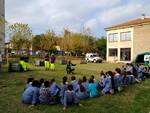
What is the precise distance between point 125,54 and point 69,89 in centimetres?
5674

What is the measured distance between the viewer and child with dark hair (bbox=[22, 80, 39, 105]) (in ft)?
49.5

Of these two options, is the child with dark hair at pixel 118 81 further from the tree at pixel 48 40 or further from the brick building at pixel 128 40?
the tree at pixel 48 40

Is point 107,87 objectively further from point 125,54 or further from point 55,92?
Answer: point 125,54

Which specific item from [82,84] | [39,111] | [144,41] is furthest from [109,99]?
[144,41]

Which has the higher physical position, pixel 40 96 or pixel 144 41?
pixel 144 41

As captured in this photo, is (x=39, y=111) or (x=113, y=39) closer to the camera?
(x=39, y=111)

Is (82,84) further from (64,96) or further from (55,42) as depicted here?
(55,42)

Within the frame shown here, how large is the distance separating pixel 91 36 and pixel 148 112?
269 ft

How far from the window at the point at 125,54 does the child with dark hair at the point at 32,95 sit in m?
54.8

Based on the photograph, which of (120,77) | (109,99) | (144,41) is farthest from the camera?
(144,41)

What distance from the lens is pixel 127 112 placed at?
1459 centimetres

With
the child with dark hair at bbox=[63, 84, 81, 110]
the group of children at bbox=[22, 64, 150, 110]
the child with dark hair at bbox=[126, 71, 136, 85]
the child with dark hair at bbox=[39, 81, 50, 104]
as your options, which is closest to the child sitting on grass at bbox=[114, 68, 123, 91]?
the group of children at bbox=[22, 64, 150, 110]

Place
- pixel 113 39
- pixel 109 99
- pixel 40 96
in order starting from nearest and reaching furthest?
pixel 40 96 → pixel 109 99 → pixel 113 39

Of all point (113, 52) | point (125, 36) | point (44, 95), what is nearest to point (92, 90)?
point (44, 95)
